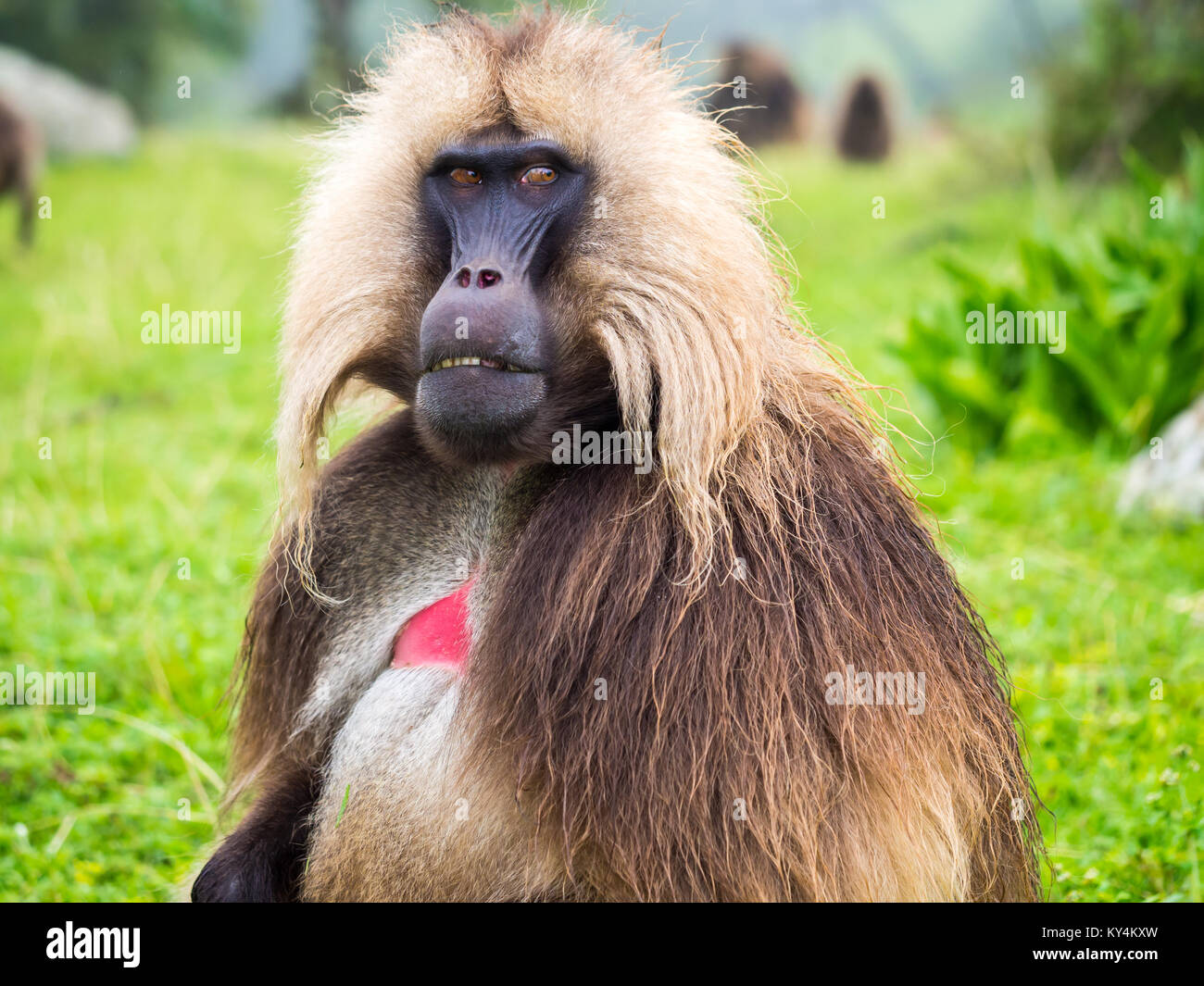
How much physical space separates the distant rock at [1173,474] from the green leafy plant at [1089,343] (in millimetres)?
420

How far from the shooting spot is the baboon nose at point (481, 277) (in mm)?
2330

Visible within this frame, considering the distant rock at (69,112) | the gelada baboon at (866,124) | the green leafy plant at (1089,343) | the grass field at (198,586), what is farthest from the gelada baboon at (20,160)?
the gelada baboon at (866,124)

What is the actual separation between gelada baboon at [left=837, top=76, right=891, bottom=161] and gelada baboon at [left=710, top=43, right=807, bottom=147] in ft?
2.36

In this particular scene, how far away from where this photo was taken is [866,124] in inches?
612

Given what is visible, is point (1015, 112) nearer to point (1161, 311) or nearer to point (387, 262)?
point (1161, 311)

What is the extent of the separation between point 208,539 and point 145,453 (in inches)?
56.4

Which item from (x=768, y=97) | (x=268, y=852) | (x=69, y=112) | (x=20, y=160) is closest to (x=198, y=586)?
(x=268, y=852)

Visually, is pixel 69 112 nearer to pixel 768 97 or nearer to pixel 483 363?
pixel 768 97

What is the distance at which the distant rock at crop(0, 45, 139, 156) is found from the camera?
1296 cm

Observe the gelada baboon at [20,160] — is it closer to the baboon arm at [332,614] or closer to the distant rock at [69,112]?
the distant rock at [69,112]

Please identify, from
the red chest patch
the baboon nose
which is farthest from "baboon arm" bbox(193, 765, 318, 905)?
the baboon nose

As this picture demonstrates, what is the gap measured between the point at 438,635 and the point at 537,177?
0.97m
